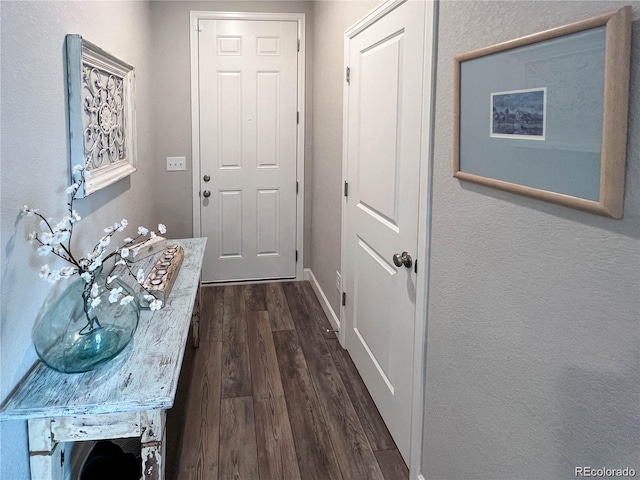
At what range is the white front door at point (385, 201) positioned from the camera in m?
1.99

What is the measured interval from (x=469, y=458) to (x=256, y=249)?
3221mm

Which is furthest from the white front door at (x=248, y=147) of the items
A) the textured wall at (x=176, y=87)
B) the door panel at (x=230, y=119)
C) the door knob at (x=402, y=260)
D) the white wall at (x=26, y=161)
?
the door knob at (x=402, y=260)

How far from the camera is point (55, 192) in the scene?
1716 mm

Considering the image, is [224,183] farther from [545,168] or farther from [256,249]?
[545,168]

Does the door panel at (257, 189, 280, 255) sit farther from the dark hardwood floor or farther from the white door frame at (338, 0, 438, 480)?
the white door frame at (338, 0, 438, 480)

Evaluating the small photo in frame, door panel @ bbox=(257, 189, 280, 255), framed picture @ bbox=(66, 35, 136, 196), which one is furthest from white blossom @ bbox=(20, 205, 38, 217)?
door panel @ bbox=(257, 189, 280, 255)

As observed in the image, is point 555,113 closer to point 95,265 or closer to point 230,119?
point 95,265

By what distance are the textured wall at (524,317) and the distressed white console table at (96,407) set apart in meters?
0.88

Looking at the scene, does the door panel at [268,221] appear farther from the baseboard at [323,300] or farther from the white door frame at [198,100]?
the baseboard at [323,300]

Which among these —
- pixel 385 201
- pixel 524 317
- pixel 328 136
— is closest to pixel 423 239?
pixel 385 201

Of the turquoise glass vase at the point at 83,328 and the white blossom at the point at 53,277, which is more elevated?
the white blossom at the point at 53,277

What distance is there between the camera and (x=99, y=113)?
88.3 inches

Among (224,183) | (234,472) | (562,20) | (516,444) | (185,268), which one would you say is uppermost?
(562,20)

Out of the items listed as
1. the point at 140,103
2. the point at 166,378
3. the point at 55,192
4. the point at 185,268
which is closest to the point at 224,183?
the point at 140,103
